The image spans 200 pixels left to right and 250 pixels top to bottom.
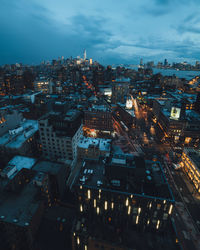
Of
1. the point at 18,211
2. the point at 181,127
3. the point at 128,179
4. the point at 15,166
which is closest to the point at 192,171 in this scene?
the point at 181,127

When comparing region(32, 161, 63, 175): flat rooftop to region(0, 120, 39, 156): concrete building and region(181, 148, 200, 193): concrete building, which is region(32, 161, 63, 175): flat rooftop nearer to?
region(0, 120, 39, 156): concrete building

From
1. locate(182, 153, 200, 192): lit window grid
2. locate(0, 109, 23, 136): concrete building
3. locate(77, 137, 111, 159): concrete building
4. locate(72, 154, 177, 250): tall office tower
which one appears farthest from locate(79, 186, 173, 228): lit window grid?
locate(0, 109, 23, 136): concrete building

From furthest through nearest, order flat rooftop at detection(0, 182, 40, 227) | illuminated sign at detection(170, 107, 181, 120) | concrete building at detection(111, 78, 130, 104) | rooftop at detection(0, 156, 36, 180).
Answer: concrete building at detection(111, 78, 130, 104)
illuminated sign at detection(170, 107, 181, 120)
rooftop at detection(0, 156, 36, 180)
flat rooftop at detection(0, 182, 40, 227)

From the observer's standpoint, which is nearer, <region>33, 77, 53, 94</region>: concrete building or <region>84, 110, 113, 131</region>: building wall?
<region>84, 110, 113, 131</region>: building wall

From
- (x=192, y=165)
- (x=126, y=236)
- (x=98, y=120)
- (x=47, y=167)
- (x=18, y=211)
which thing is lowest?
(x=126, y=236)

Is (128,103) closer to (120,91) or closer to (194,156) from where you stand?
(120,91)

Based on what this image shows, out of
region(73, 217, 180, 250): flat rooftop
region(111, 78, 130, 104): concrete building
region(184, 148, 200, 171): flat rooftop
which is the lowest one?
region(73, 217, 180, 250): flat rooftop

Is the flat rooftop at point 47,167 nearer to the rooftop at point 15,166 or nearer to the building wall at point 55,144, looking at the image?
the rooftop at point 15,166
